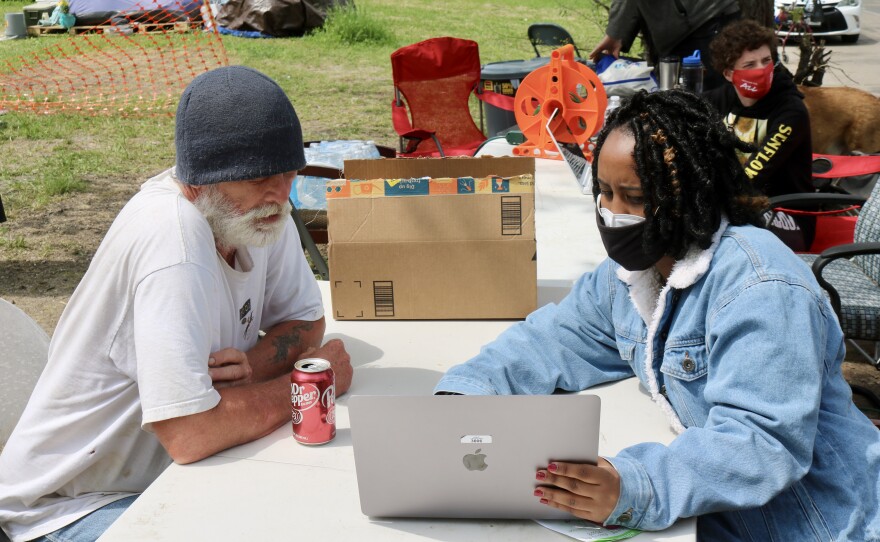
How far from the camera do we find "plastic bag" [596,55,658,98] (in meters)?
5.08

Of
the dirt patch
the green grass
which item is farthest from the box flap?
the green grass

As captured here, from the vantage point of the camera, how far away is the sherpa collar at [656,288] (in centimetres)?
172

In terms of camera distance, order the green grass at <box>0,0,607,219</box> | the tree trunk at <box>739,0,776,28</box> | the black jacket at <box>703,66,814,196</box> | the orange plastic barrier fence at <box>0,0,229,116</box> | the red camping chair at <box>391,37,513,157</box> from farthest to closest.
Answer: the orange plastic barrier fence at <box>0,0,229,116</box> → the green grass at <box>0,0,607,219</box> → the red camping chair at <box>391,37,513,157</box> → the tree trunk at <box>739,0,776,28</box> → the black jacket at <box>703,66,814,196</box>

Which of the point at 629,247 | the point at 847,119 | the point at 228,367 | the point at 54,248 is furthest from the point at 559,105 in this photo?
the point at 54,248

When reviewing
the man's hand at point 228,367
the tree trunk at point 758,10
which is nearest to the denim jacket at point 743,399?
the man's hand at point 228,367

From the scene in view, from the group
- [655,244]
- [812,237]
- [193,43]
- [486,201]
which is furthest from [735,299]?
[193,43]

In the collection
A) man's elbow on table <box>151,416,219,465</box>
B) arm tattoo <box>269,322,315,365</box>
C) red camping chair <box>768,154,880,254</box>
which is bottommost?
red camping chair <box>768,154,880,254</box>

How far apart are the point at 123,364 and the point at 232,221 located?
36 cm

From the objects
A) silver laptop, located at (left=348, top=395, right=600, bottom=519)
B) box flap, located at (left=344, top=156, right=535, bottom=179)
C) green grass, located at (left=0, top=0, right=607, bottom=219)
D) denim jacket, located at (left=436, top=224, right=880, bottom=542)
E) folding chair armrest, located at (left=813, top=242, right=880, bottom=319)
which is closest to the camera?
silver laptop, located at (left=348, top=395, right=600, bottom=519)

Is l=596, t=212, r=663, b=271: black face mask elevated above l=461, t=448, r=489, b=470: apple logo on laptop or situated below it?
above

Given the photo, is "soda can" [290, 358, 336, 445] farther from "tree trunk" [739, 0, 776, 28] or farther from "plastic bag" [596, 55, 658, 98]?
"tree trunk" [739, 0, 776, 28]

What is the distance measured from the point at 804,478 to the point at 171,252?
126 cm

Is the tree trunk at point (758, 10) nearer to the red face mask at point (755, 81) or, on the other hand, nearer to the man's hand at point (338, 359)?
the red face mask at point (755, 81)

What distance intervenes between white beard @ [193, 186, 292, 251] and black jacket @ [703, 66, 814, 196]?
8.45 ft
